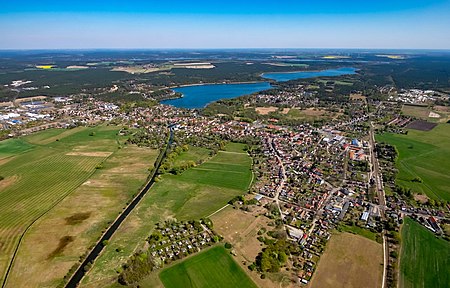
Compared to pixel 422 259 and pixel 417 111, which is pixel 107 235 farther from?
pixel 417 111

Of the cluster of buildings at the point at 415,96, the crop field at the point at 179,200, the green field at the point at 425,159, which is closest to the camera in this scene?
the crop field at the point at 179,200

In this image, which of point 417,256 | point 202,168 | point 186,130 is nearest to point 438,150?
point 417,256

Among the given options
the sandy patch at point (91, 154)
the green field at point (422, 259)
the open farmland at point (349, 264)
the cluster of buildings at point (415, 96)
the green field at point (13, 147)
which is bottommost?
the cluster of buildings at point (415, 96)

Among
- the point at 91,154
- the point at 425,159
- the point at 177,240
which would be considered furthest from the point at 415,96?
the point at 177,240

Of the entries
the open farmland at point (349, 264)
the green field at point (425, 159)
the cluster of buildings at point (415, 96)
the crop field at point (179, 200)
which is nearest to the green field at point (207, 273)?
the crop field at point (179, 200)

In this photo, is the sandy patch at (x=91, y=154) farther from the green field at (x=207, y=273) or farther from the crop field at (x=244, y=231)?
the green field at (x=207, y=273)

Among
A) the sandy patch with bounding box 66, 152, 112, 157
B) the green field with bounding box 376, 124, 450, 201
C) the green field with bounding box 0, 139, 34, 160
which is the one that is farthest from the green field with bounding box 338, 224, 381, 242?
the green field with bounding box 0, 139, 34, 160
